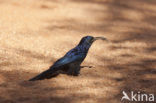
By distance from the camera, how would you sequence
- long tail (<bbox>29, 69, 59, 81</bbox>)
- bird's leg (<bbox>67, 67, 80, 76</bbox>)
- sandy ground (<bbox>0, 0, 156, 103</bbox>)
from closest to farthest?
sandy ground (<bbox>0, 0, 156, 103</bbox>)
long tail (<bbox>29, 69, 59, 81</bbox>)
bird's leg (<bbox>67, 67, 80, 76</bbox>)

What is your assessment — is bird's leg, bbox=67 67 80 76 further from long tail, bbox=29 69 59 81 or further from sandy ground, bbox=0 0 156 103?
long tail, bbox=29 69 59 81

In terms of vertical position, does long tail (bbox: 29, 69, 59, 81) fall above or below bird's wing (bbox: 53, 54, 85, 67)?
below

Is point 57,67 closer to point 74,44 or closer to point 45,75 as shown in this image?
point 45,75

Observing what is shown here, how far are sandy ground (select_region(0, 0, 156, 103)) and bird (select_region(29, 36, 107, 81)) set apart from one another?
78 mm

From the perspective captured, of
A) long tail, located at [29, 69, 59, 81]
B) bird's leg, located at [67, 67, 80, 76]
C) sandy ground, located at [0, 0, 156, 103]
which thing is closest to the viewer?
sandy ground, located at [0, 0, 156, 103]

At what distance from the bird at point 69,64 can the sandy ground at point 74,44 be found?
8 centimetres

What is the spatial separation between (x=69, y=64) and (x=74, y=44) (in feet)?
4.14

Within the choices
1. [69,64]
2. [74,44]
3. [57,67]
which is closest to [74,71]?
[69,64]

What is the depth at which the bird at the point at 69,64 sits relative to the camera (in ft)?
12.7

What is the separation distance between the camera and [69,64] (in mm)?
3938

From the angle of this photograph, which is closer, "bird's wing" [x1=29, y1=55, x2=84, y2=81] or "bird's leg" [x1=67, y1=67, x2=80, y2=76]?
"bird's wing" [x1=29, y1=55, x2=84, y2=81]

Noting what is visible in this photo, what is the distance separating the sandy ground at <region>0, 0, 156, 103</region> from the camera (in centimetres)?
365

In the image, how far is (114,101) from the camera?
3.52 meters

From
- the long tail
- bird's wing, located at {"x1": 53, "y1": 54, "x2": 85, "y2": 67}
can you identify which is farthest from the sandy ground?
bird's wing, located at {"x1": 53, "y1": 54, "x2": 85, "y2": 67}
